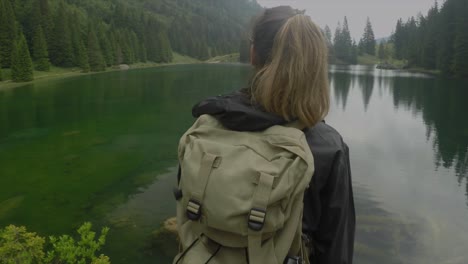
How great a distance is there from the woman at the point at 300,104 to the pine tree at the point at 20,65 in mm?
56484

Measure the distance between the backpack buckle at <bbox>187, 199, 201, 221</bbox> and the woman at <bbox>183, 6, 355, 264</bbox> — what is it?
467 mm

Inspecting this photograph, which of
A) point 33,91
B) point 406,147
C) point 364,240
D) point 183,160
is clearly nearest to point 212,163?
point 183,160

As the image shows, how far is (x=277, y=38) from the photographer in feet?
7.43

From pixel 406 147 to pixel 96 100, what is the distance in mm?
26245

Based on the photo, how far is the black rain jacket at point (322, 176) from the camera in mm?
2188

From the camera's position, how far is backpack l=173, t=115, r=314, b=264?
6.42 ft

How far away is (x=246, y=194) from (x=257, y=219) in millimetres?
134

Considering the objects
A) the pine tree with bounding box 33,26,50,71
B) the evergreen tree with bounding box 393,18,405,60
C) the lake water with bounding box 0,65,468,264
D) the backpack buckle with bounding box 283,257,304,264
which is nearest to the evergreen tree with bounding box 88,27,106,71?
the pine tree with bounding box 33,26,50,71

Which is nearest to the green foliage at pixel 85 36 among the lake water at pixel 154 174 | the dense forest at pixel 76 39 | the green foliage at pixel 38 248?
the dense forest at pixel 76 39

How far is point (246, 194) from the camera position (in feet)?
6.43

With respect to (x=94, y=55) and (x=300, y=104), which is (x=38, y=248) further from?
(x=94, y=55)

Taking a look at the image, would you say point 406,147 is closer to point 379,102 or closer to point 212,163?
point 379,102

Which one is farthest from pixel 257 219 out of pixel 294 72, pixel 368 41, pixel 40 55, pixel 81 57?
pixel 368 41

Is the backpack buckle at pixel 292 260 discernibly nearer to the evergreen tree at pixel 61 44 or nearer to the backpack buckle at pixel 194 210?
the backpack buckle at pixel 194 210
